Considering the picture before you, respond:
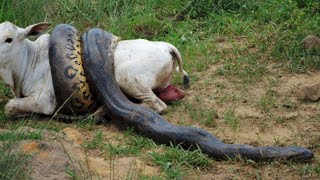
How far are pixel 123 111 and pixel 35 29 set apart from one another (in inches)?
52.2

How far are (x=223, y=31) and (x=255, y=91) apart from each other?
6.43 ft

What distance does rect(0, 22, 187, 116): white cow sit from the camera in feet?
21.8

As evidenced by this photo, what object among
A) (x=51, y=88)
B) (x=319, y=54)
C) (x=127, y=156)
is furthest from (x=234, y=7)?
(x=127, y=156)

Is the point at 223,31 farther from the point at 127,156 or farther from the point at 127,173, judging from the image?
the point at 127,173

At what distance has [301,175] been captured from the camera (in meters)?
5.22

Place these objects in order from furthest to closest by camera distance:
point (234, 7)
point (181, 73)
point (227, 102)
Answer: point (234, 7) → point (181, 73) → point (227, 102)

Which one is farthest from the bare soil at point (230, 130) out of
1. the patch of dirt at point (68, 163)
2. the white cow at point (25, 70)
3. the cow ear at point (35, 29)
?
the cow ear at point (35, 29)

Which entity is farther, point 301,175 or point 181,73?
point 181,73

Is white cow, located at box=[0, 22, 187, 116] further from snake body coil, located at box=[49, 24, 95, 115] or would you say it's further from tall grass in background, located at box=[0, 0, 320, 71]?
tall grass in background, located at box=[0, 0, 320, 71]

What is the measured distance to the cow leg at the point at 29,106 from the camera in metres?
6.63

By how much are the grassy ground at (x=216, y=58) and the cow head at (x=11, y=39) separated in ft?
2.14

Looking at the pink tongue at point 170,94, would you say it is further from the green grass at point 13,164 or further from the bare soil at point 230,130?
the green grass at point 13,164

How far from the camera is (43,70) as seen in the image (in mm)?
6852

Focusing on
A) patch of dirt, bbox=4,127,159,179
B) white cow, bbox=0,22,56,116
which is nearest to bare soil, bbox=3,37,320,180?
patch of dirt, bbox=4,127,159,179
